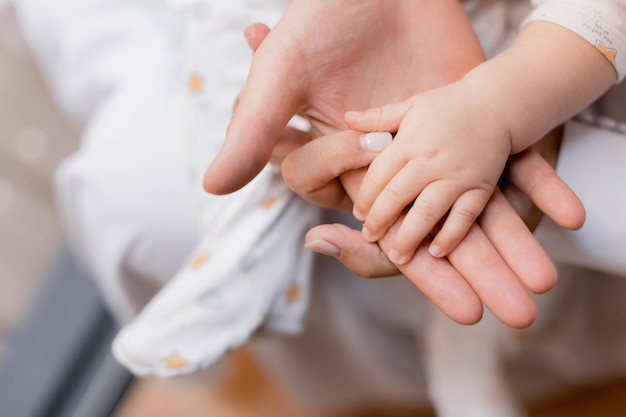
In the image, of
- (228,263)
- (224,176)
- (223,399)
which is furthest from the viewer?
(223,399)

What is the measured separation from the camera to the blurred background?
0.96 meters

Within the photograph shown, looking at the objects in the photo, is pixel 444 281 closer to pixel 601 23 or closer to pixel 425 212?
pixel 425 212

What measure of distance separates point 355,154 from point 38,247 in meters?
0.80

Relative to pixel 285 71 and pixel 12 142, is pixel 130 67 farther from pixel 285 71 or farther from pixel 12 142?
pixel 12 142

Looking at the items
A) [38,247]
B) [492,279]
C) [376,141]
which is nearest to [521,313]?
[492,279]

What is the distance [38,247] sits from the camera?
1063mm

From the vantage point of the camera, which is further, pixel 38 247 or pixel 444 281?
pixel 38 247

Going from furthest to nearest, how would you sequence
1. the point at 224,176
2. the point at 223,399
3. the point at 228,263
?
1. the point at 223,399
2. the point at 228,263
3. the point at 224,176

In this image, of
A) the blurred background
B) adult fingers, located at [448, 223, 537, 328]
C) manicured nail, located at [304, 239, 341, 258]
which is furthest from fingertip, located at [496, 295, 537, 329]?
the blurred background

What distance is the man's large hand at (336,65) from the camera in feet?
1.23

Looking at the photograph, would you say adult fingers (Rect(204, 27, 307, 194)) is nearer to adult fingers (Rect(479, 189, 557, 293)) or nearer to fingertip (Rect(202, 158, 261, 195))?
fingertip (Rect(202, 158, 261, 195))

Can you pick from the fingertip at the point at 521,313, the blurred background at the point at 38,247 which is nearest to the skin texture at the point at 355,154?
the fingertip at the point at 521,313

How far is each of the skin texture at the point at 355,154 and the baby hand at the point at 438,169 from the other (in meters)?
0.02

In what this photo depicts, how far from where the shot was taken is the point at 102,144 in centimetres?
63
